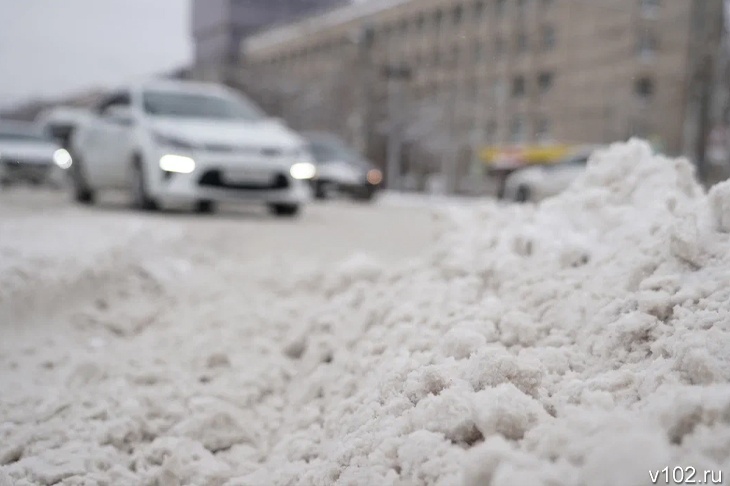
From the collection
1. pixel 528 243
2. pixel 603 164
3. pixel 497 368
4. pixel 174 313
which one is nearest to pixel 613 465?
pixel 497 368

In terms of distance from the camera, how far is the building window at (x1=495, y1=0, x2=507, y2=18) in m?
39.1

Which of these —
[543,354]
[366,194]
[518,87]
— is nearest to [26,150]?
[366,194]

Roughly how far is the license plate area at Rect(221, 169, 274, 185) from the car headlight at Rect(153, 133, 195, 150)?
1.68ft

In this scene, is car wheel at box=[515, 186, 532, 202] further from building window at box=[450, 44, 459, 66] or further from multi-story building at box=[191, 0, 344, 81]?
multi-story building at box=[191, 0, 344, 81]

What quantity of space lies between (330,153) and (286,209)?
8.31 metres

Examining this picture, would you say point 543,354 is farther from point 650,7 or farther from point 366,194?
point 650,7

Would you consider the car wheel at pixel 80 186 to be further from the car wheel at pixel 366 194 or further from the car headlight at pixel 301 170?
the car wheel at pixel 366 194

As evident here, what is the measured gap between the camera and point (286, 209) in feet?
31.6

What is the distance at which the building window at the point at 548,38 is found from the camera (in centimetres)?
3745

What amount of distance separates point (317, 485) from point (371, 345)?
0.96m

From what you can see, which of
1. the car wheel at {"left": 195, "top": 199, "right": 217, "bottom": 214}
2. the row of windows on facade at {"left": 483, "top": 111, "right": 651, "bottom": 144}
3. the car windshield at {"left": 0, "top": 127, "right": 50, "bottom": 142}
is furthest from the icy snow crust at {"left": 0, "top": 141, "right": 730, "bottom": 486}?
the row of windows on facade at {"left": 483, "top": 111, "right": 651, "bottom": 144}

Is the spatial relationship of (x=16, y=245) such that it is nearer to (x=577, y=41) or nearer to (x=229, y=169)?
(x=229, y=169)

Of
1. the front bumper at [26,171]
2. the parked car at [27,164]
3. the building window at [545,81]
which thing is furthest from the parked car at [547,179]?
the building window at [545,81]

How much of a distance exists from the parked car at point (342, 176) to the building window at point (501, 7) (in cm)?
2485
